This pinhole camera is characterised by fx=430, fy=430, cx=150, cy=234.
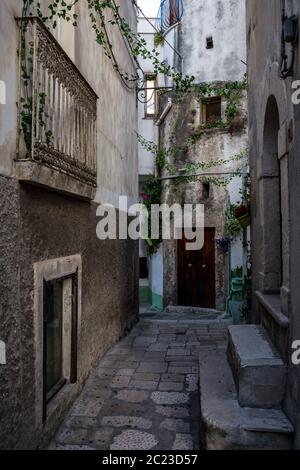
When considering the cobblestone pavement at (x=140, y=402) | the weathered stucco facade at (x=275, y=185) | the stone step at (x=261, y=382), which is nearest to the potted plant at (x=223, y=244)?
the cobblestone pavement at (x=140, y=402)

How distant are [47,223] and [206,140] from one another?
398 inches

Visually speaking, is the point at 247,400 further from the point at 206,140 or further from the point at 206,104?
the point at 206,104

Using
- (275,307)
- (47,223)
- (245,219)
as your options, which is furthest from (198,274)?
(47,223)

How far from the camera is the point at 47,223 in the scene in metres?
3.75

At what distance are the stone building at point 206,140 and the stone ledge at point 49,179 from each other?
8549 mm

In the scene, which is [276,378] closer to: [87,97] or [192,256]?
[87,97]

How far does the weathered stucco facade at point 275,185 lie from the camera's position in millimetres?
3283

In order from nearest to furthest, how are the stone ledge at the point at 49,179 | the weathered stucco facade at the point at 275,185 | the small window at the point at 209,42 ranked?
the stone ledge at the point at 49,179 → the weathered stucco facade at the point at 275,185 → the small window at the point at 209,42

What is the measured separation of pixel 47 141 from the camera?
11.3 ft

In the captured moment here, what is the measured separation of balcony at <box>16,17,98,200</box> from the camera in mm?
3188

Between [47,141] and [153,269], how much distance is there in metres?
11.6

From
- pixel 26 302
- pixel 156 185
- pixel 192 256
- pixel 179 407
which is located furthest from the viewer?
pixel 156 185

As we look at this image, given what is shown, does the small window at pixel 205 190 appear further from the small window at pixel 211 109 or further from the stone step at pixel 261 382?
the stone step at pixel 261 382
